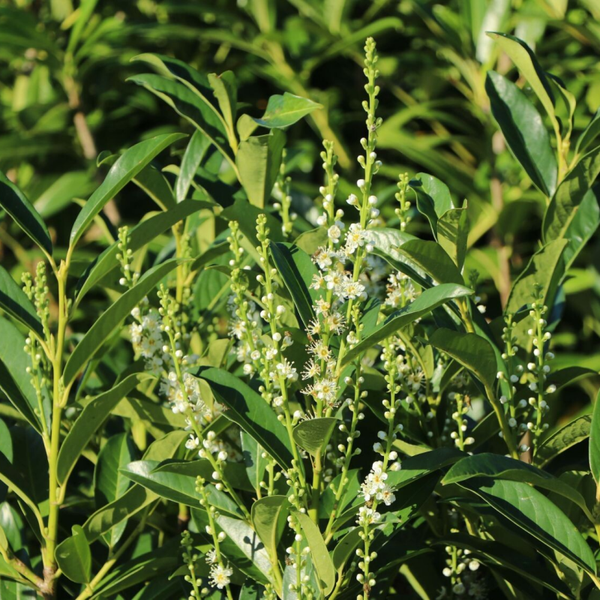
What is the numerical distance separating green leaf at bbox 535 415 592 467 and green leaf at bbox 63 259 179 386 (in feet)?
2.04

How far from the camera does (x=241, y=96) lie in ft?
10.6

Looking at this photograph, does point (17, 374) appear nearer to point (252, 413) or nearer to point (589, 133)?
point (252, 413)

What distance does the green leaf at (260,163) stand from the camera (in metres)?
1.39

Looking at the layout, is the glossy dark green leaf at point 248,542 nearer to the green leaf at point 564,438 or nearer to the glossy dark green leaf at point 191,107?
the green leaf at point 564,438

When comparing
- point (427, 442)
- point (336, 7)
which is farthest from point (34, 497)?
point (336, 7)

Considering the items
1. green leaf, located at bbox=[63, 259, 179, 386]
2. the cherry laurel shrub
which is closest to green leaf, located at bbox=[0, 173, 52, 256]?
the cherry laurel shrub

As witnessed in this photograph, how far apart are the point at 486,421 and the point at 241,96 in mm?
2221

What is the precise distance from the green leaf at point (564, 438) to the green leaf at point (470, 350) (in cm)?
16

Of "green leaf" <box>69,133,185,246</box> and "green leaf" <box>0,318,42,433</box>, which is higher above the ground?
"green leaf" <box>69,133,185,246</box>

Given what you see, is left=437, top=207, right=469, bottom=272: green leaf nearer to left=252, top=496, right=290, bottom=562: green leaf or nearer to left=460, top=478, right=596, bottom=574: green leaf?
left=460, top=478, right=596, bottom=574: green leaf

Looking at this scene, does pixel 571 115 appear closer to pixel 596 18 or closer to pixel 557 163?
pixel 557 163

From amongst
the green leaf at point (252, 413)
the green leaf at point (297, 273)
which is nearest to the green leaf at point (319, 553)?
the green leaf at point (252, 413)

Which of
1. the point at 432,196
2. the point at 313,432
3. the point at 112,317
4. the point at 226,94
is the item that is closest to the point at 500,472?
the point at 313,432

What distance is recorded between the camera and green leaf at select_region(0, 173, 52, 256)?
1.28 metres
